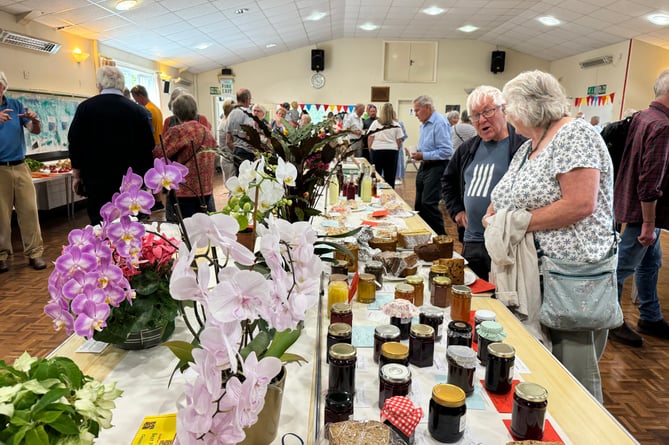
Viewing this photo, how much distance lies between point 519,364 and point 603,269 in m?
0.68

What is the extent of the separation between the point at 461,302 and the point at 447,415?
568 mm

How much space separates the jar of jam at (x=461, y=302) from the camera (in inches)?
55.2

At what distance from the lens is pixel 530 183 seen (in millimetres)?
1711

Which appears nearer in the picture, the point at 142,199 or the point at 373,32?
the point at 142,199

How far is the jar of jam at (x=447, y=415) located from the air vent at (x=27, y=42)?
6909 millimetres

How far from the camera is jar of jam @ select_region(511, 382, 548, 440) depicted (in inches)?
34.7

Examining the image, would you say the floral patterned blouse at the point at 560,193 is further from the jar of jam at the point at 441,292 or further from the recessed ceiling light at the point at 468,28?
the recessed ceiling light at the point at 468,28

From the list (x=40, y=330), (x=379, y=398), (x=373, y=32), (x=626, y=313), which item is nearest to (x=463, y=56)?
(x=373, y=32)

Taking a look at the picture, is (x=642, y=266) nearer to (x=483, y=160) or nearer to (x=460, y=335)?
(x=483, y=160)

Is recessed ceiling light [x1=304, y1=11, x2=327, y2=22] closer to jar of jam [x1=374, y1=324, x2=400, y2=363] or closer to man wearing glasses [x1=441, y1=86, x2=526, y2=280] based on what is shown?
man wearing glasses [x1=441, y1=86, x2=526, y2=280]

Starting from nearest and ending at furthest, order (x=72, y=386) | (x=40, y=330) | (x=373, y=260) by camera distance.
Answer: (x=72, y=386) < (x=373, y=260) < (x=40, y=330)

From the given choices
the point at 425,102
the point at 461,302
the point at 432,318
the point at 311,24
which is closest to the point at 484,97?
the point at 461,302

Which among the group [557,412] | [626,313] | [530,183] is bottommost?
[626,313]

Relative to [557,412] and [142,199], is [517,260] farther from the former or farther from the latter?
[142,199]
